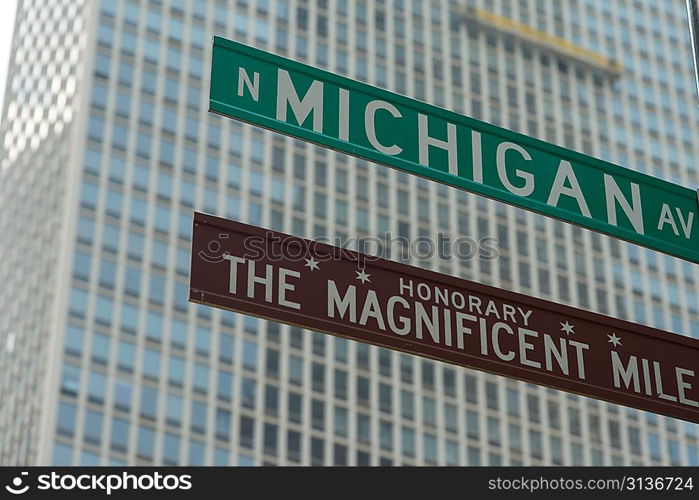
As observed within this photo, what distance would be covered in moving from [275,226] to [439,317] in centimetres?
7475

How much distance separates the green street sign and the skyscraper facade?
63831 mm

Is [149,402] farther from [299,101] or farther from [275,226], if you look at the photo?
[299,101]

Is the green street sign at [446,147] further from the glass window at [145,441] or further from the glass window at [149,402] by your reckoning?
the glass window at [149,402]

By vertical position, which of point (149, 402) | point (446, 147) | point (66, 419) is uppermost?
point (149, 402)

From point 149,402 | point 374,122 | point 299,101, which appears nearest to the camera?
point 299,101

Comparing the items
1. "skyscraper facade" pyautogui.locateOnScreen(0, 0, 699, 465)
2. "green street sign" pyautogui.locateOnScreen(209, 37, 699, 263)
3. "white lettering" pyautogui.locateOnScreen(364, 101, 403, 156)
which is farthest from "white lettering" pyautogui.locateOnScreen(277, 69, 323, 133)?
"skyscraper facade" pyautogui.locateOnScreen(0, 0, 699, 465)

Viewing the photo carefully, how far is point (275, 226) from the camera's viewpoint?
83750 millimetres

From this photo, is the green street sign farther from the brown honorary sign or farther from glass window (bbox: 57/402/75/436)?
glass window (bbox: 57/402/75/436)

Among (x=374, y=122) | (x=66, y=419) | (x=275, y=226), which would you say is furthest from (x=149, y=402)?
(x=374, y=122)

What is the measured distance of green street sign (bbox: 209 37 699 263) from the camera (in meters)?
9.40

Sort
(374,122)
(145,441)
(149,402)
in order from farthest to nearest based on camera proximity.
Answer: 1. (149,402)
2. (145,441)
3. (374,122)

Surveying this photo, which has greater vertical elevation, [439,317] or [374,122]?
[374,122]

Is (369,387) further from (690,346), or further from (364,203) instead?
(690,346)
